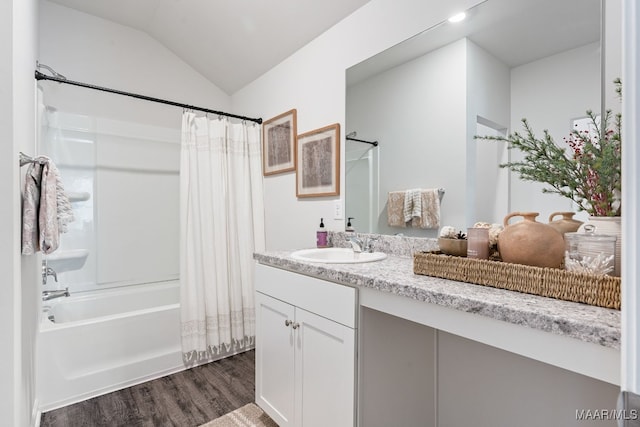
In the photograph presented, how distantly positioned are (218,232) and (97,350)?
3.42 feet

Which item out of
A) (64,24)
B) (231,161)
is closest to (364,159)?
(231,161)

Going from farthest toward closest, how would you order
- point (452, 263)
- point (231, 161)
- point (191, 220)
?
1. point (231, 161)
2. point (191, 220)
3. point (452, 263)

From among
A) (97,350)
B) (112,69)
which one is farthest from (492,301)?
(112,69)

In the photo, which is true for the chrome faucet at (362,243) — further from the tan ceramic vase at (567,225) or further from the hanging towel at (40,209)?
the hanging towel at (40,209)

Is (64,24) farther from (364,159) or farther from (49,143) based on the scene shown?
(364,159)

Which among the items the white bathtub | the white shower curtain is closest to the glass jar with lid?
Answer: the white shower curtain

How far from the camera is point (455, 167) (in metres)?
1.42

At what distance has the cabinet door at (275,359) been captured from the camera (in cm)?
145

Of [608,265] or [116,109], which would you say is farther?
[116,109]

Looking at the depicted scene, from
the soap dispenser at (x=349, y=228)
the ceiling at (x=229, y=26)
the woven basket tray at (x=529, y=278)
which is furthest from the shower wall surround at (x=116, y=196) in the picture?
the woven basket tray at (x=529, y=278)

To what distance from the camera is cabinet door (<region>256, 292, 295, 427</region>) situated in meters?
1.45

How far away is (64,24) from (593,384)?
3813 millimetres

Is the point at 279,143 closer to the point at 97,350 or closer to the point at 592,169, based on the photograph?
the point at 97,350

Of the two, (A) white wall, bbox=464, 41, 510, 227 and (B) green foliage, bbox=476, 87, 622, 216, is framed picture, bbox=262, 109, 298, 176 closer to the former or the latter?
(A) white wall, bbox=464, 41, 510, 227
